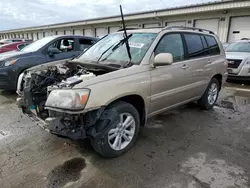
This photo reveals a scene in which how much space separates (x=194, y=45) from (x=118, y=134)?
2481 millimetres

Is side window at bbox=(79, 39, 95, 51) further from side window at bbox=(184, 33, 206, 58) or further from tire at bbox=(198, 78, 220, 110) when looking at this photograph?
tire at bbox=(198, 78, 220, 110)

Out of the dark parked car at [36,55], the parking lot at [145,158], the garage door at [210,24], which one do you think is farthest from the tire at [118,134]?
the garage door at [210,24]

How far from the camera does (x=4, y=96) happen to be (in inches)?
232

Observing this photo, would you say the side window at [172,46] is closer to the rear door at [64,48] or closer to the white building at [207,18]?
the rear door at [64,48]

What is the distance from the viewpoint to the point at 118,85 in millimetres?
2688

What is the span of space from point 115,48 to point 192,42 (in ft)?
5.34

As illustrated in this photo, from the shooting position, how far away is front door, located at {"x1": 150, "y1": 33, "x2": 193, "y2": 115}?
3260 mm

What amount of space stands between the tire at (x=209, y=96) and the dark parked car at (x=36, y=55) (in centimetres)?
403

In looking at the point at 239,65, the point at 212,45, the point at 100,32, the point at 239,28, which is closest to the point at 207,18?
the point at 239,28

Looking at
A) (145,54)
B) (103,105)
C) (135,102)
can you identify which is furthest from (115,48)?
(103,105)

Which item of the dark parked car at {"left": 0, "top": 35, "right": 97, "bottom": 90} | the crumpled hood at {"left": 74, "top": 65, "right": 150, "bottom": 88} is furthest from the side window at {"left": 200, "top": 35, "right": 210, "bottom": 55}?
the dark parked car at {"left": 0, "top": 35, "right": 97, "bottom": 90}

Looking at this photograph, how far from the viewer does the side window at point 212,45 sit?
4632 millimetres

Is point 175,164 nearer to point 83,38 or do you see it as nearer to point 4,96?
point 4,96

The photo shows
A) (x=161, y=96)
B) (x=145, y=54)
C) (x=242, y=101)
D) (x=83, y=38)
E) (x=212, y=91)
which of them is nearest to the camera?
(x=145, y=54)
